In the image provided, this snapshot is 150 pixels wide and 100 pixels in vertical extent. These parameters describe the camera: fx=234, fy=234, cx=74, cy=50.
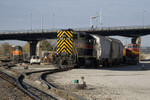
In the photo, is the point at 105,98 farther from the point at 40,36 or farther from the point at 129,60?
the point at 40,36

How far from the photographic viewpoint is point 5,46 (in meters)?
150

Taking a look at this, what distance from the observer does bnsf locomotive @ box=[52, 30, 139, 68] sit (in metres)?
22.5

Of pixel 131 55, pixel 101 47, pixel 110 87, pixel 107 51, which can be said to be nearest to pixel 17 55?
pixel 131 55

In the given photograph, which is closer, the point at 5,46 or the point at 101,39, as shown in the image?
the point at 101,39

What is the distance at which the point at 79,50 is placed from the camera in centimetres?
2362

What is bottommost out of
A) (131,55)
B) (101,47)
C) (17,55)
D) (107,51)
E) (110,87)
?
(110,87)

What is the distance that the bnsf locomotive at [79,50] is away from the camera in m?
22.5

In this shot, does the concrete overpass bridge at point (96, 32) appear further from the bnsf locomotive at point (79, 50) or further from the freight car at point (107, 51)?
the bnsf locomotive at point (79, 50)

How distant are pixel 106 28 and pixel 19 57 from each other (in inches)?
1029

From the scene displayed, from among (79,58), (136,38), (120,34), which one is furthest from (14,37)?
(79,58)

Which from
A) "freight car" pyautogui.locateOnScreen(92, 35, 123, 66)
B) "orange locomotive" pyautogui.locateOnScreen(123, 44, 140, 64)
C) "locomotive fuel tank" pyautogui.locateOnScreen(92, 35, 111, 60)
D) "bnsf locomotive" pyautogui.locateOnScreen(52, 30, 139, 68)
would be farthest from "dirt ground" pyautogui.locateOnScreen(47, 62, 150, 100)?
"orange locomotive" pyautogui.locateOnScreen(123, 44, 140, 64)

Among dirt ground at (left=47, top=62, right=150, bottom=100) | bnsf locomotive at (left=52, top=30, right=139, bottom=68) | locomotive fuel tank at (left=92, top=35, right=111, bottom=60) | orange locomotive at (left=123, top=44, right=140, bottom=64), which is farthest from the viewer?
orange locomotive at (left=123, top=44, right=140, bottom=64)

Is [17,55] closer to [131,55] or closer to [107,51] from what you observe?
[131,55]

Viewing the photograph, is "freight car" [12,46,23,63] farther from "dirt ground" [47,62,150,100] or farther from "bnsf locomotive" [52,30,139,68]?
"dirt ground" [47,62,150,100]
